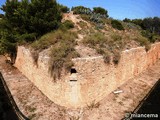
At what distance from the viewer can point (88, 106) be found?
8727mm

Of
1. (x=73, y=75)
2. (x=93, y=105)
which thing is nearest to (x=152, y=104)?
(x=93, y=105)

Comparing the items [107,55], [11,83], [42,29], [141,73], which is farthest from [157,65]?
[11,83]

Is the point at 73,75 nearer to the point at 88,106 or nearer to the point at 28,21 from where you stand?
the point at 88,106

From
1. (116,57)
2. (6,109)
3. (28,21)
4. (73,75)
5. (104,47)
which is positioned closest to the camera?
(73,75)

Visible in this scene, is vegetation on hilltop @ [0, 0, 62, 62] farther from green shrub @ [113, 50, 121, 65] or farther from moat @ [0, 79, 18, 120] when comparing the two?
green shrub @ [113, 50, 121, 65]

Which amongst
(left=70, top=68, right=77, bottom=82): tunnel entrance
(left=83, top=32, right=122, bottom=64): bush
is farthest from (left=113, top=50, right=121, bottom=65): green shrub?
(left=70, top=68, right=77, bottom=82): tunnel entrance

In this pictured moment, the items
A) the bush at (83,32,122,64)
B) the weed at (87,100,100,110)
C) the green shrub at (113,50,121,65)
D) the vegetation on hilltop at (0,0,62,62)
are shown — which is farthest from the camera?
the vegetation on hilltop at (0,0,62,62)

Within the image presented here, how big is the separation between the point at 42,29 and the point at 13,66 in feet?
19.3

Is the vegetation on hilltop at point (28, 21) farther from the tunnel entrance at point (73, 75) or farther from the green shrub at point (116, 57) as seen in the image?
the tunnel entrance at point (73, 75)

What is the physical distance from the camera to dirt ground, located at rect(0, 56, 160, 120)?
8117 millimetres

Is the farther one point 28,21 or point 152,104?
point 28,21

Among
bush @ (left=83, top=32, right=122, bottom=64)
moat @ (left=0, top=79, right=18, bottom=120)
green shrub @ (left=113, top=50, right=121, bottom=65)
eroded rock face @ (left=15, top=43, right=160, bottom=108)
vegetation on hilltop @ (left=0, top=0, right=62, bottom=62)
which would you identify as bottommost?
moat @ (left=0, top=79, right=18, bottom=120)

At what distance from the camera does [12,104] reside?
30.7ft

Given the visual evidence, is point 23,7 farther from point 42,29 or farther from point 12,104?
point 12,104
